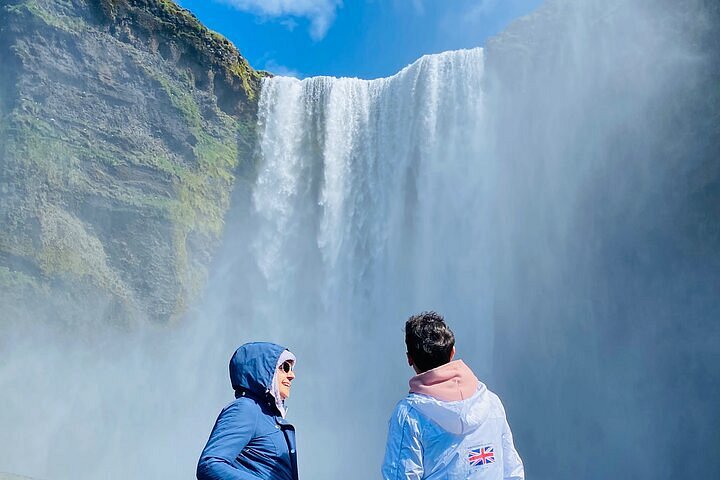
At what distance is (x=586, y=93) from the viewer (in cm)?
1723

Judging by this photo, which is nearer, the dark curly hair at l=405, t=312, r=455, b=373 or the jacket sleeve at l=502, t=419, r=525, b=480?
the dark curly hair at l=405, t=312, r=455, b=373

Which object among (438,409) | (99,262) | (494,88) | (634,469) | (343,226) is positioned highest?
(494,88)

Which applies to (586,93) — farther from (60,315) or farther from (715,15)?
(60,315)

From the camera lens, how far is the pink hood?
232cm

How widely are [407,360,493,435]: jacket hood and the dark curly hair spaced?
51 millimetres

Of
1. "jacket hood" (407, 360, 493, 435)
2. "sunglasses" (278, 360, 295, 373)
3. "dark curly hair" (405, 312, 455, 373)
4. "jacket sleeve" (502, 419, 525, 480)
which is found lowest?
"jacket sleeve" (502, 419, 525, 480)

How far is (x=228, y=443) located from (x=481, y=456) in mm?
994

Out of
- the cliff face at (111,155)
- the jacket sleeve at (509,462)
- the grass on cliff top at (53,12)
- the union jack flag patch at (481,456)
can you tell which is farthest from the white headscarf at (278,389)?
the grass on cliff top at (53,12)

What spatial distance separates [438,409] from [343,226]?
1851 cm

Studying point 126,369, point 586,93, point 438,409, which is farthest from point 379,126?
point 438,409

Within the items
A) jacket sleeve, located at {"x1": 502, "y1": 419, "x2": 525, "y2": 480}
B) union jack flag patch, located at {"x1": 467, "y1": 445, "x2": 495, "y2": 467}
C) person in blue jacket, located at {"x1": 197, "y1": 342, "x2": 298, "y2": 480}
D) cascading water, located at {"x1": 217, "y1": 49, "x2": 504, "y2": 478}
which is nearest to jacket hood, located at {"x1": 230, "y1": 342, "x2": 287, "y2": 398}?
person in blue jacket, located at {"x1": 197, "y1": 342, "x2": 298, "y2": 480}

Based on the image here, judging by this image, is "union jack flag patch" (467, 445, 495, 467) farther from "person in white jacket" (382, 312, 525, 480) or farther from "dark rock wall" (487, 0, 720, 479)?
"dark rock wall" (487, 0, 720, 479)

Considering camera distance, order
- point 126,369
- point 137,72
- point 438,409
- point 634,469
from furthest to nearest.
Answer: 1. point 137,72
2. point 126,369
3. point 634,469
4. point 438,409

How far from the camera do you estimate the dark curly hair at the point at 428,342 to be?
240 cm
